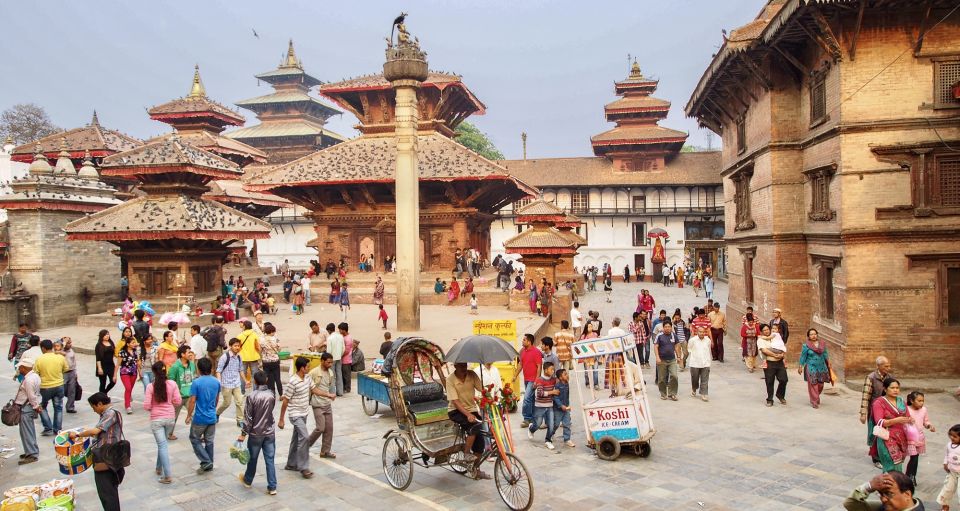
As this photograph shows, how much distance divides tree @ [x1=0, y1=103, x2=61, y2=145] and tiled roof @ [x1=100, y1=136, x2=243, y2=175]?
4211cm

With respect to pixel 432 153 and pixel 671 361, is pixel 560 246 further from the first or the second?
pixel 671 361

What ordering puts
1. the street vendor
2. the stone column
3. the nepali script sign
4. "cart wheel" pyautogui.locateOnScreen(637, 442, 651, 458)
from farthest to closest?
the stone column < the nepali script sign < "cart wheel" pyautogui.locateOnScreen(637, 442, 651, 458) < the street vendor

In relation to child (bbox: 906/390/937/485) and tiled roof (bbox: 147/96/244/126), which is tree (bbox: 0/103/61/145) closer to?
tiled roof (bbox: 147/96/244/126)

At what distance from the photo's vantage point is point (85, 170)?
26812 millimetres

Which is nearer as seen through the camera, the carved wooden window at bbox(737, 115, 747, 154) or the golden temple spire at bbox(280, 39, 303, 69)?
the carved wooden window at bbox(737, 115, 747, 154)

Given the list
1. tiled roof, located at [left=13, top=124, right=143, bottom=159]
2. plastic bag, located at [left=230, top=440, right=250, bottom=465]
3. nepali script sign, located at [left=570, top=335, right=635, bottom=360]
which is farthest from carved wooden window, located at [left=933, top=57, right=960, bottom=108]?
tiled roof, located at [left=13, top=124, right=143, bottom=159]

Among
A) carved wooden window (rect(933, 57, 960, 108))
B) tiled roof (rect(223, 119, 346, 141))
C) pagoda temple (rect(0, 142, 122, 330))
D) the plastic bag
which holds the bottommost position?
the plastic bag

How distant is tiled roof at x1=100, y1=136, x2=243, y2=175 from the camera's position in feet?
76.4

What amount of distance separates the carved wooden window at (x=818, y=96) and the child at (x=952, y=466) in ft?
35.1

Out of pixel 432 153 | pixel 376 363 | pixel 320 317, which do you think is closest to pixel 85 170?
pixel 320 317

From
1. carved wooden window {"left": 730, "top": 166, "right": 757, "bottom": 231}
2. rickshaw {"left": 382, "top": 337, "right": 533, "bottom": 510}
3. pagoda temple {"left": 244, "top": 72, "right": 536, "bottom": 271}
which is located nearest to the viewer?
rickshaw {"left": 382, "top": 337, "right": 533, "bottom": 510}

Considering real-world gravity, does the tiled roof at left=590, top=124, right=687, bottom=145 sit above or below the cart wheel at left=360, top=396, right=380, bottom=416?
above

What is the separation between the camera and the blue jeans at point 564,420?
395 inches

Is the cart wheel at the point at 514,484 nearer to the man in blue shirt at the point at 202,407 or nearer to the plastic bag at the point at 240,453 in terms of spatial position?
the plastic bag at the point at 240,453
